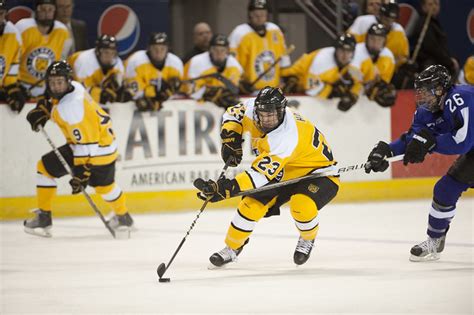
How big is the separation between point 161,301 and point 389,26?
4.83 metres

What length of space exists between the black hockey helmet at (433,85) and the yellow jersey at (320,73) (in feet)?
9.60

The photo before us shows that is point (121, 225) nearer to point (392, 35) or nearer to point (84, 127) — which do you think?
point (84, 127)

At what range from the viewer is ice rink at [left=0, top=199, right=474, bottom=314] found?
4.68 metres

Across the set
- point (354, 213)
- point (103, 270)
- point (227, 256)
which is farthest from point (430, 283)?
point (354, 213)

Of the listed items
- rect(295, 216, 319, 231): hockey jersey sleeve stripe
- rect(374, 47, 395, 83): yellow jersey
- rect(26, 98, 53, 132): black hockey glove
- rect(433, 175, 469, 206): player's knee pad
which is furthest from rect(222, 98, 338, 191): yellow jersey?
rect(374, 47, 395, 83): yellow jersey

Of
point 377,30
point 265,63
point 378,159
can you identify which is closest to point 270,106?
point 378,159

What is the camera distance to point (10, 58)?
7.73 meters

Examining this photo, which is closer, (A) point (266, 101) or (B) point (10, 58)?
(A) point (266, 101)

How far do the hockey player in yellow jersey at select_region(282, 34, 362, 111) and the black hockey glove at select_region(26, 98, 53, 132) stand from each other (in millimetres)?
2325

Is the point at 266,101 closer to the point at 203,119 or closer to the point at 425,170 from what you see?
the point at 203,119

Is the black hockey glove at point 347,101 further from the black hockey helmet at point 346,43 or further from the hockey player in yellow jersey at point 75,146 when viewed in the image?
the hockey player in yellow jersey at point 75,146

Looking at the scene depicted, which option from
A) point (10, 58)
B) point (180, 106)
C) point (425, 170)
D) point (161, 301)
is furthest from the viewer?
point (425, 170)

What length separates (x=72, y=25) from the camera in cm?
849

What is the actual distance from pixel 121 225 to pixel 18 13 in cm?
235
